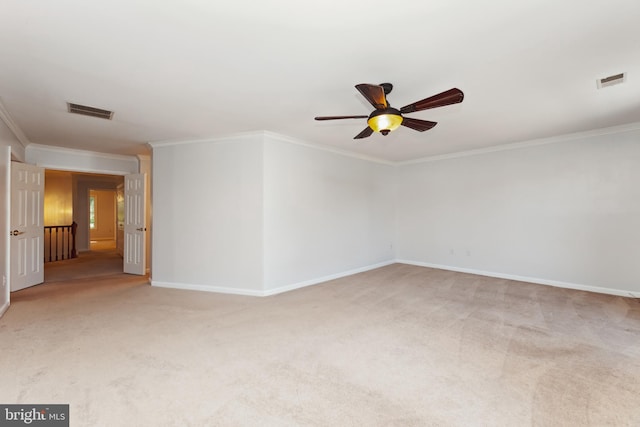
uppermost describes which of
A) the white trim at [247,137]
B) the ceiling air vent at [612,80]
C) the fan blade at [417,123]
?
the ceiling air vent at [612,80]

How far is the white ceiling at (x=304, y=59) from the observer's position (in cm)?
178

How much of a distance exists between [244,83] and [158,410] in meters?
2.68

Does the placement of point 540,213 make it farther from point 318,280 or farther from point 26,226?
point 26,226

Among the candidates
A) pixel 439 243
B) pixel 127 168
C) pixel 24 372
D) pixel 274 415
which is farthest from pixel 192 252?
pixel 439 243

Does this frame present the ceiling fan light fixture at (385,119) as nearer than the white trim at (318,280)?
→ Yes

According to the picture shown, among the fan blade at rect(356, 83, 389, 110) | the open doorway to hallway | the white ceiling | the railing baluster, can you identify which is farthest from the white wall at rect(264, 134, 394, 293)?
the railing baluster

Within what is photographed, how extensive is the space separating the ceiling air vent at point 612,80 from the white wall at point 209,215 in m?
4.00

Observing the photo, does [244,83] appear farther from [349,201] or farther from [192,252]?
[349,201]

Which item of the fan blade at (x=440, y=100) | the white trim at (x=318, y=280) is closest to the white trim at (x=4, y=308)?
the white trim at (x=318, y=280)

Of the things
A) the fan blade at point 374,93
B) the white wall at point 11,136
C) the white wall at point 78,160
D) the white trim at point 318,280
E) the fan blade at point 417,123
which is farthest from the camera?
the white wall at point 78,160

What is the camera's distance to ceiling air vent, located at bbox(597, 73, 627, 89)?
267 cm

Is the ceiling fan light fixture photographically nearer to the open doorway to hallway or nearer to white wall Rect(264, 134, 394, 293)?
white wall Rect(264, 134, 394, 293)

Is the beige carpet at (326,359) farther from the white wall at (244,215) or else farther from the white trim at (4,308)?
the white wall at (244,215)

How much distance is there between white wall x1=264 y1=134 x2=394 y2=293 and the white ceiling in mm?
943
